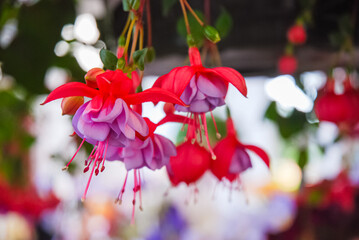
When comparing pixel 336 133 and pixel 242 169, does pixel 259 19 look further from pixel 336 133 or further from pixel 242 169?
pixel 336 133

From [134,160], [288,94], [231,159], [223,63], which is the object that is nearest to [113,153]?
[134,160]

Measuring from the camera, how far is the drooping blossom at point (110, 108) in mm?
267

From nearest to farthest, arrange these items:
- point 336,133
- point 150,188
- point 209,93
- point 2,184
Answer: point 209,93, point 336,133, point 2,184, point 150,188

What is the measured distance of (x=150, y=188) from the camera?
2.44 m

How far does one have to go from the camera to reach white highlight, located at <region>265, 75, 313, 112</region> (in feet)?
2.35

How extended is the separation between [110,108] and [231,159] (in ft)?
0.52

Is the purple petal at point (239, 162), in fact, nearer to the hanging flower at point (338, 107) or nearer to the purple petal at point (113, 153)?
the purple petal at point (113, 153)

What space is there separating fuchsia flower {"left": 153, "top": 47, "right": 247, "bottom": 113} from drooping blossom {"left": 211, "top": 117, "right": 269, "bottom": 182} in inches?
3.2

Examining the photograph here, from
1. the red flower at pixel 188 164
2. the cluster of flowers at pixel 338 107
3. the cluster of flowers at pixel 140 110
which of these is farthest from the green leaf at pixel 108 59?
the cluster of flowers at pixel 338 107

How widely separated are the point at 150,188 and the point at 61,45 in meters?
1.76

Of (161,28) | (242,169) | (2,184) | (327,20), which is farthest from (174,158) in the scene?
(2,184)

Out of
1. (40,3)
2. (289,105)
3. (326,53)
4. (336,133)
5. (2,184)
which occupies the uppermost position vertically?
(40,3)

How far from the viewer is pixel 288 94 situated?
A: 0.76 m

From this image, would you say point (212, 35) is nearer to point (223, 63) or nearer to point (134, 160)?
point (134, 160)
